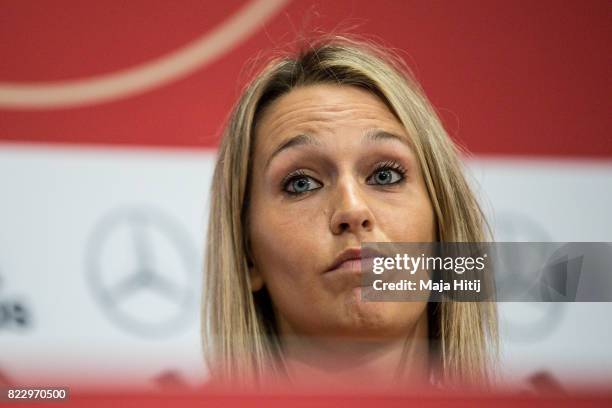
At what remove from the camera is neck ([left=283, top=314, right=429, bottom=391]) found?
178 centimetres

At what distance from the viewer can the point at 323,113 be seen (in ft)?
5.87

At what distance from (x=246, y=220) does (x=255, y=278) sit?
0.12 metres

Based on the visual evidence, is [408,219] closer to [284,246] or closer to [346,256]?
[346,256]

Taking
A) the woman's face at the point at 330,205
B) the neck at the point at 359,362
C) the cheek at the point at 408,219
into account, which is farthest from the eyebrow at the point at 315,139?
the neck at the point at 359,362

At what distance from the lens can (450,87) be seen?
76.1 inches

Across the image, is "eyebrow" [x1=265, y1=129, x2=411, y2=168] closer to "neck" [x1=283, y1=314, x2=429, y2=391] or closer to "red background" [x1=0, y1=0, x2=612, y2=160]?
"red background" [x1=0, y1=0, x2=612, y2=160]

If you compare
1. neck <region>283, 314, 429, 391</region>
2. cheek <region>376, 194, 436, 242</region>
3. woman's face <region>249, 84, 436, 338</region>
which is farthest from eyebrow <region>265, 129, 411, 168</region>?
neck <region>283, 314, 429, 391</region>

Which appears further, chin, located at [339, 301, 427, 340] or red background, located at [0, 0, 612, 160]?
red background, located at [0, 0, 612, 160]

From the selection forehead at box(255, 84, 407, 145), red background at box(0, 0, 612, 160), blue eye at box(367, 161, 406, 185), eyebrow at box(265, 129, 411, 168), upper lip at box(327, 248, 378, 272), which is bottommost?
upper lip at box(327, 248, 378, 272)

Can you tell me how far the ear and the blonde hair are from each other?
12 millimetres

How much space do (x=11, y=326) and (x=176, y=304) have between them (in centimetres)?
33

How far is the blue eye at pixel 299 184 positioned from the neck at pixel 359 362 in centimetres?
29

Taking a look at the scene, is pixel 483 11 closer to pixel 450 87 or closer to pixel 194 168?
pixel 450 87

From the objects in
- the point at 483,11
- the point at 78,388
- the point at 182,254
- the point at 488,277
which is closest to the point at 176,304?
the point at 182,254
